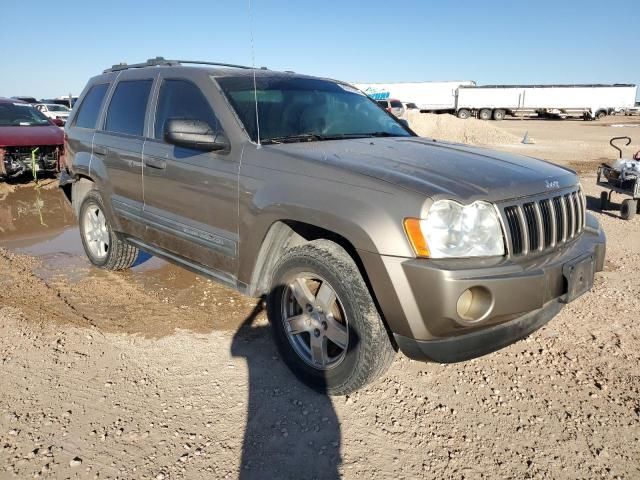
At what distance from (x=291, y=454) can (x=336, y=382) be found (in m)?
0.51

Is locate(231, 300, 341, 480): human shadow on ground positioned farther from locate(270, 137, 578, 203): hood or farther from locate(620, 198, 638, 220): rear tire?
locate(620, 198, 638, 220): rear tire

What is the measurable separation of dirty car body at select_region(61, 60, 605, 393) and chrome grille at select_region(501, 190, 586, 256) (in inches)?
0.4

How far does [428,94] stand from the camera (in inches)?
1965

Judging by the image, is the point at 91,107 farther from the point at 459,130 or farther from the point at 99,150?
the point at 459,130

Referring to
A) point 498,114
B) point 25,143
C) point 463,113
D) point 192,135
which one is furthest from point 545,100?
point 192,135

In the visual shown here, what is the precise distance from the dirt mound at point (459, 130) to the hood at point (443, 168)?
70.8ft

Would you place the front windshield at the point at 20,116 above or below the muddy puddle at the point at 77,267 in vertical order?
above

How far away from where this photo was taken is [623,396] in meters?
2.95

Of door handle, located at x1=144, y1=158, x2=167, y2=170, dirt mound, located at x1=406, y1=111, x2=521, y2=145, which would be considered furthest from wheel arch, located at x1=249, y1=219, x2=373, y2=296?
dirt mound, located at x1=406, y1=111, x2=521, y2=145

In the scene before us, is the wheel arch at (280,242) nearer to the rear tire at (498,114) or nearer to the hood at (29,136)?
the hood at (29,136)

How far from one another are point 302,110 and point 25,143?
799 cm

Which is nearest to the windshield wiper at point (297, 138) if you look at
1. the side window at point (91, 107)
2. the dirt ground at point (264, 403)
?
the dirt ground at point (264, 403)

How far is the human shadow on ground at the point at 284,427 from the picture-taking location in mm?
2426

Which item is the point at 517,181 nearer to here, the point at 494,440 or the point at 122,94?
the point at 494,440
